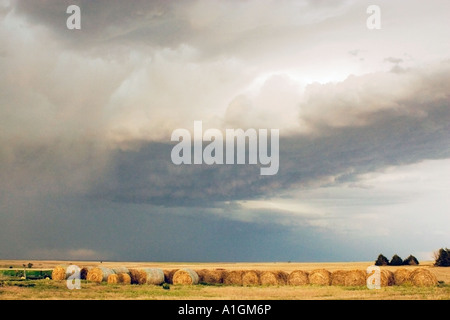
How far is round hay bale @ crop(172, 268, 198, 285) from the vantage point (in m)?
37.5

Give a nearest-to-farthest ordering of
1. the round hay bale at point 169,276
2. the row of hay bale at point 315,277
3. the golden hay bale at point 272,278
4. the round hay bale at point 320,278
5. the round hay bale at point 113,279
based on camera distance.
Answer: the row of hay bale at point 315,277, the round hay bale at point 113,279, the round hay bale at point 320,278, the golden hay bale at point 272,278, the round hay bale at point 169,276

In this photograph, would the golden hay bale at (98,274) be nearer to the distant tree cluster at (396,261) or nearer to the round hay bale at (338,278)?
the round hay bale at (338,278)

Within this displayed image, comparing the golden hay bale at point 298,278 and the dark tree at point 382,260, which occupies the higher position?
the dark tree at point 382,260

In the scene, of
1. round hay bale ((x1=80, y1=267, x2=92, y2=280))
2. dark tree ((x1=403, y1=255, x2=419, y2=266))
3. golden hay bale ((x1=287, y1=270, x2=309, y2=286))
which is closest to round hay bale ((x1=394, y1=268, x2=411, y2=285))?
golden hay bale ((x1=287, y1=270, x2=309, y2=286))

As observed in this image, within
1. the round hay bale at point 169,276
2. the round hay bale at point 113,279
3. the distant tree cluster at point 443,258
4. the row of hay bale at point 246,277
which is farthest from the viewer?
the distant tree cluster at point 443,258

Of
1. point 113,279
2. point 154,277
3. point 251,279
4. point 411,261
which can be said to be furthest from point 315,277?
point 411,261

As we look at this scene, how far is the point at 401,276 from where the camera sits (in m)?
36.0

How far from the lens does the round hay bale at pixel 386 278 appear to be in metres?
35.4

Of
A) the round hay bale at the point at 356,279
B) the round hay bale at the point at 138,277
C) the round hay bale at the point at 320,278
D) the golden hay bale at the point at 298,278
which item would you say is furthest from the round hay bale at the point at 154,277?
the round hay bale at the point at 356,279

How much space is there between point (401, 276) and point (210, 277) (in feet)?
43.0

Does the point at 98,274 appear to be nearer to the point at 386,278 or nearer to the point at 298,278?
the point at 298,278
